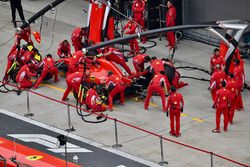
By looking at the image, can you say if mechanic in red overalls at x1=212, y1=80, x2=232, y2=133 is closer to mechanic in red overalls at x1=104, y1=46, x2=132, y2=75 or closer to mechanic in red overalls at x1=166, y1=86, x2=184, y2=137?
mechanic in red overalls at x1=166, y1=86, x2=184, y2=137

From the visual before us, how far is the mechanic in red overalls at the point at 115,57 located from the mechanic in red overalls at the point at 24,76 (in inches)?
98.4

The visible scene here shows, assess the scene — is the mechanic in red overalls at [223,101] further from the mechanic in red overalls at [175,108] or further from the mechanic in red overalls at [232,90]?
the mechanic in red overalls at [175,108]

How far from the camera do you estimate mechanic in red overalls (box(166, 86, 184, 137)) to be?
27.3 metres

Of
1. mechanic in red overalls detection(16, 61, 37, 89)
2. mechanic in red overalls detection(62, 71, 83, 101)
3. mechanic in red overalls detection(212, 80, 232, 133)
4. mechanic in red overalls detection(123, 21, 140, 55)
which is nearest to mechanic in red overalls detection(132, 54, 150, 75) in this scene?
mechanic in red overalls detection(62, 71, 83, 101)

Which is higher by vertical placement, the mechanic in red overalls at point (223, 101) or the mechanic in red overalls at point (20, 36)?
the mechanic in red overalls at point (20, 36)

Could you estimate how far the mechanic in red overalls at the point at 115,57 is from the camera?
32031mm

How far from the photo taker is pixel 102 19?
1281 inches

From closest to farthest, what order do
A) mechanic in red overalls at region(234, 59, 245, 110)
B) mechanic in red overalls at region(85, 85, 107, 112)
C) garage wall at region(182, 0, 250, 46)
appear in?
mechanic in red overalls at region(85, 85, 107, 112), mechanic in red overalls at region(234, 59, 245, 110), garage wall at region(182, 0, 250, 46)

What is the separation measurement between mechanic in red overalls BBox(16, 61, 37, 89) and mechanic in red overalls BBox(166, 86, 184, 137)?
5743mm

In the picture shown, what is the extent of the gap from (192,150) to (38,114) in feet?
18.6

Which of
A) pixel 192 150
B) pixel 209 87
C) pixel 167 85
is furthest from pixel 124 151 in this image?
pixel 209 87

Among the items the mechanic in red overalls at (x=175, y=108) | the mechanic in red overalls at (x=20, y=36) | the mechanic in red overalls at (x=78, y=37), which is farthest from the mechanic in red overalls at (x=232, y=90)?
the mechanic in red overalls at (x=20, y=36)

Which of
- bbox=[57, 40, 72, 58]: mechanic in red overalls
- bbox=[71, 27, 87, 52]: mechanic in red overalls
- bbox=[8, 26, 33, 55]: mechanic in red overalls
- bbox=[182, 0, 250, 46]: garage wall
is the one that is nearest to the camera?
bbox=[8, 26, 33, 55]: mechanic in red overalls

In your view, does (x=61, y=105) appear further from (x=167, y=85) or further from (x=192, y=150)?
(x=192, y=150)
